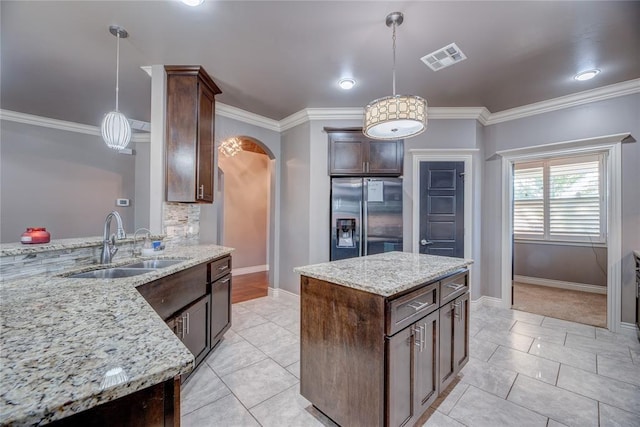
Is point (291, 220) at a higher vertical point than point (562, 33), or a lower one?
lower

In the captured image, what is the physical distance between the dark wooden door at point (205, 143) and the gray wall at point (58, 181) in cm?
301

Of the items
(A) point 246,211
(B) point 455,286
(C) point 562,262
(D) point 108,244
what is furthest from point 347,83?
(C) point 562,262

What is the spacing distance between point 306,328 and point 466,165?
322cm

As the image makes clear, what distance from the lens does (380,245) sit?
3709mm

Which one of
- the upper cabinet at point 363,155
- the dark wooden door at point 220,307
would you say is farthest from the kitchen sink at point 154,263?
the upper cabinet at point 363,155

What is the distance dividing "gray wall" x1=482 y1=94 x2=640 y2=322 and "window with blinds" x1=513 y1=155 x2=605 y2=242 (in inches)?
61.0

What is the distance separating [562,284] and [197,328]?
236 inches

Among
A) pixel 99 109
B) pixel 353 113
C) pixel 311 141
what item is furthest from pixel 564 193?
pixel 99 109

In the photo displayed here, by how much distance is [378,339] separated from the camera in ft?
4.70

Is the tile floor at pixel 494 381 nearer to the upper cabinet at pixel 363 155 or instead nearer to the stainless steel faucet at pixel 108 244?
the stainless steel faucet at pixel 108 244

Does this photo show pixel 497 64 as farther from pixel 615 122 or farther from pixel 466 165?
pixel 615 122

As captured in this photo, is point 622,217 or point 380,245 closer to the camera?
point 622,217

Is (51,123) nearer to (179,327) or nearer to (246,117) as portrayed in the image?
(246,117)

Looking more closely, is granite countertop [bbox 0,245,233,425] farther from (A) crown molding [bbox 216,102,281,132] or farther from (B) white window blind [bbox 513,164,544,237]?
(B) white window blind [bbox 513,164,544,237]
